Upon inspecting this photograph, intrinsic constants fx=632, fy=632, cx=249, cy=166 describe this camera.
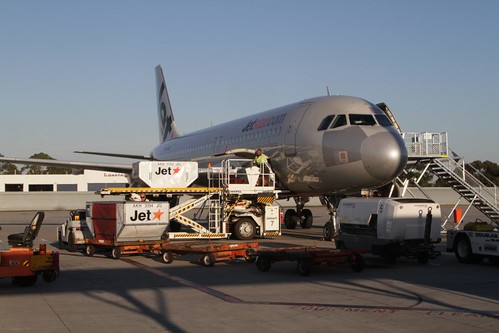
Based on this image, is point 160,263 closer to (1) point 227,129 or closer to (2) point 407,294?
(2) point 407,294

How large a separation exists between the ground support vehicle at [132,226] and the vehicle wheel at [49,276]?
432cm

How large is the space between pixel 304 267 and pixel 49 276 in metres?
5.16

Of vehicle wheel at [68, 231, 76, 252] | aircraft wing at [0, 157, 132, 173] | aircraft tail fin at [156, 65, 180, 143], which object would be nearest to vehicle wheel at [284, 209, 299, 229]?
aircraft wing at [0, 157, 132, 173]

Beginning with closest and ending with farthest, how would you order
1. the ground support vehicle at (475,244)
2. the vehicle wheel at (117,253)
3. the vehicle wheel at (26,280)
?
the vehicle wheel at (26,280)
the ground support vehicle at (475,244)
the vehicle wheel at (117,253)

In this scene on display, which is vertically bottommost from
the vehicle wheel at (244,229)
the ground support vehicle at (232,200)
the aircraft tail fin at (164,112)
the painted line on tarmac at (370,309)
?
the painted line on tarmac at (370,309)

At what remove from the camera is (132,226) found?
1692 centimetres

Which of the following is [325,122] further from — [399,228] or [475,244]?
[475,244]

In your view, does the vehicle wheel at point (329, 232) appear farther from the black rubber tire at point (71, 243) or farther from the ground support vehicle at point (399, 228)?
the black rubber tire at point (71, 243)

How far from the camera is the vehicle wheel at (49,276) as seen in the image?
40.2 ft

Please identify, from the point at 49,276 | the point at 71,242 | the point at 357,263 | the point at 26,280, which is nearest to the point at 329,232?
the point at 357,263

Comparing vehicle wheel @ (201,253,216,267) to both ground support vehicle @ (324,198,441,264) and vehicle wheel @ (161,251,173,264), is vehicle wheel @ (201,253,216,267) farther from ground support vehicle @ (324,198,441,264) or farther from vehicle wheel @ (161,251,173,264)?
ground support vehicle @ (324,198,441,264)

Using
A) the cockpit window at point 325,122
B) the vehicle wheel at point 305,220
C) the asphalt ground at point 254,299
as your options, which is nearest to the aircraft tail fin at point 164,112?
the vehicle wheel at point 305,220

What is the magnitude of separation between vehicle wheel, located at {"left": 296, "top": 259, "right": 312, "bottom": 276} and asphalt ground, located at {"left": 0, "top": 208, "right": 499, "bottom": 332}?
0.24 meters

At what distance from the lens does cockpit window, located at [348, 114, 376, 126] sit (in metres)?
20.1
